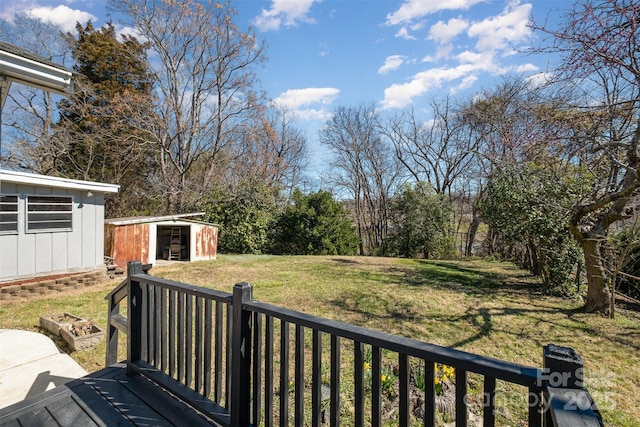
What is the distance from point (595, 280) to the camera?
499cm

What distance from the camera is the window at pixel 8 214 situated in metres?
6.25

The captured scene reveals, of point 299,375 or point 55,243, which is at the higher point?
point 55,243

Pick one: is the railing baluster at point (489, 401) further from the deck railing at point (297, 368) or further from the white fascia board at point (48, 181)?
the white fascia board at point (48, 181)

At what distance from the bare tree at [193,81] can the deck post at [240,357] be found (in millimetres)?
13446

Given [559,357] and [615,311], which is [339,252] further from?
[559,357]

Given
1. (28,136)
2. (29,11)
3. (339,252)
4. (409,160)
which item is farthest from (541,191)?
(29,11)

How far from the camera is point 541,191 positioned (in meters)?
5.97

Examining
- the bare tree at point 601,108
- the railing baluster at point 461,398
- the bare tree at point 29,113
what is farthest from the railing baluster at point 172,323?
the bare tree at point 29,113

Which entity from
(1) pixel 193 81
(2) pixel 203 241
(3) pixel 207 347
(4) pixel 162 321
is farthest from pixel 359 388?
(1) pixel 193 81

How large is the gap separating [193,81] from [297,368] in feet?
50.9

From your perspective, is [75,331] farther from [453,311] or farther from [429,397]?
[453,311]

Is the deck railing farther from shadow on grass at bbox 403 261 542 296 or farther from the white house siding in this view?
the white house siding

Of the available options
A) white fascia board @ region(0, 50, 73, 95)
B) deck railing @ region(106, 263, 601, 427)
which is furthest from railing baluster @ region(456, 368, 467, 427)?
white fascia board @ region(0, 50, 73, 95)

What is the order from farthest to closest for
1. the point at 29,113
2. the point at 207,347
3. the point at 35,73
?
the point at 29,113
the point at 35,73
the point at 207,347
